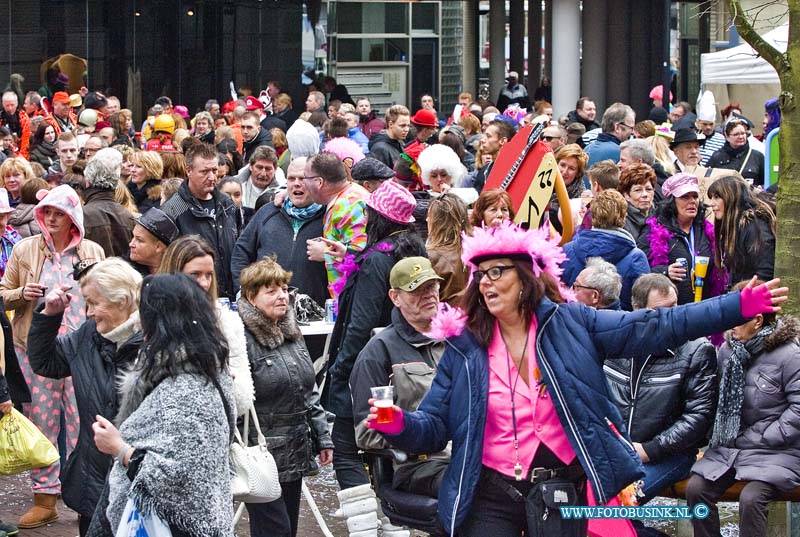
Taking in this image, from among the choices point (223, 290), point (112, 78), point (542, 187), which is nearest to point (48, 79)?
point (112, 78)

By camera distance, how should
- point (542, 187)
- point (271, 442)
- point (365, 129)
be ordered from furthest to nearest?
point (365, 129) < point (542, 187) < point (271, 442)

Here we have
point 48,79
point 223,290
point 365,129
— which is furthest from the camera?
point 48,79

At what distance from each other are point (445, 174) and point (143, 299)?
5.62m

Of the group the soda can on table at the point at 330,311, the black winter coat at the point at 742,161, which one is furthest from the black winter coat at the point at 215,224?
the black winter coat at the point at 742,161

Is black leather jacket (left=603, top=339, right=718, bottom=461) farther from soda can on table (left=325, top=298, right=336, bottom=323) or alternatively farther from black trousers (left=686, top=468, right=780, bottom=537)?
soda can on table (left=325, top=298, right=336, bottom=323)

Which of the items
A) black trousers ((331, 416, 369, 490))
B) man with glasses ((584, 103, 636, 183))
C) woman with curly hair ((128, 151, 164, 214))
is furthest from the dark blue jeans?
man with glasses ((584, 103, 636, 183))

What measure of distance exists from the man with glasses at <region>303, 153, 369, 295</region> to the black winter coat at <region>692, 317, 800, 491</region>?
9.94ft

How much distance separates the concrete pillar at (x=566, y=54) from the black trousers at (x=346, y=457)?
2261 cm

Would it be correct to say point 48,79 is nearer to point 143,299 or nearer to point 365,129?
point 365,129

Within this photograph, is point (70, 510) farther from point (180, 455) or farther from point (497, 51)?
point (497, 51)

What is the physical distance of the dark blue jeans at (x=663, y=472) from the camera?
687 cm

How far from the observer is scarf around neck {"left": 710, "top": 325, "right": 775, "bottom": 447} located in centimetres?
662

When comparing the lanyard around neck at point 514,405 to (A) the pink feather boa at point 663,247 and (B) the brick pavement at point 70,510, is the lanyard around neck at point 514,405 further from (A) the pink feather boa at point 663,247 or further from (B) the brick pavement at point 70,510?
(A) the pink feather boa at point 663,247

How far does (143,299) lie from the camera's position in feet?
15.7
